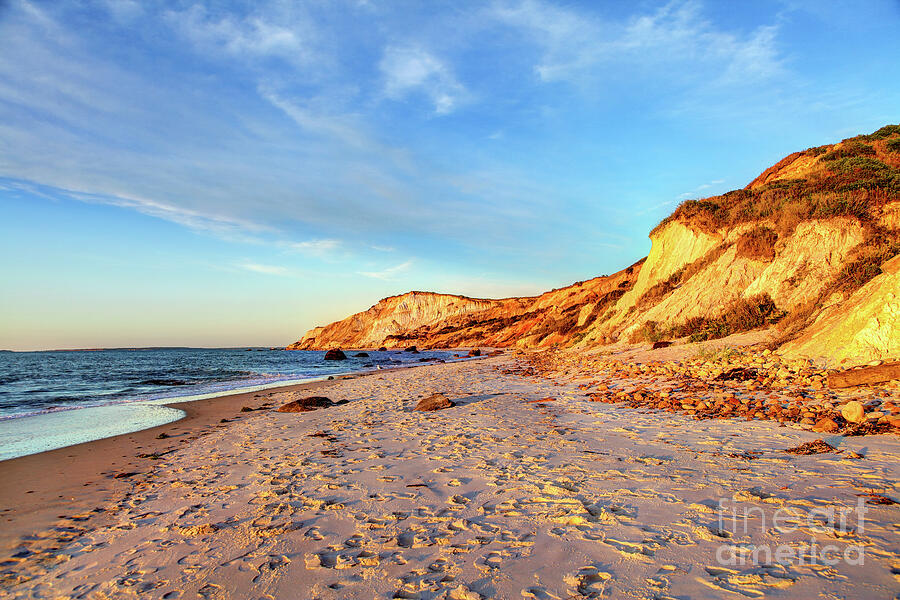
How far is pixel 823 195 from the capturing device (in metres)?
15.6

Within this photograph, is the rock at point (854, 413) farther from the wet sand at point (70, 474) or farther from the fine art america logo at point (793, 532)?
the wet sand at point (70, 474)

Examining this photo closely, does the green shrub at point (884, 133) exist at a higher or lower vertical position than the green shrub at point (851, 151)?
higher

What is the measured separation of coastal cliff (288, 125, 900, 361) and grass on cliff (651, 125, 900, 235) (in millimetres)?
43

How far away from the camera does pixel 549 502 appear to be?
12.4 feet

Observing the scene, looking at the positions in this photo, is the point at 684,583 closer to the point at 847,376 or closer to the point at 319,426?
the point at 847,376

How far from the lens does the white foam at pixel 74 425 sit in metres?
8.05

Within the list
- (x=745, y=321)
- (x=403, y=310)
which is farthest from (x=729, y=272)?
(x=403, y=310)

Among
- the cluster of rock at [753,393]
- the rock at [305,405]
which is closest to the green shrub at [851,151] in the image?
the cluster of rock at [753,393]

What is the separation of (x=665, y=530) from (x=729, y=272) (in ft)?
56.2

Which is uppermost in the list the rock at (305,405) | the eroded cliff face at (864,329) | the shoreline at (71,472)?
the eroded cliff face at (864,329)

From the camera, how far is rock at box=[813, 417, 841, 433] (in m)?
5.02

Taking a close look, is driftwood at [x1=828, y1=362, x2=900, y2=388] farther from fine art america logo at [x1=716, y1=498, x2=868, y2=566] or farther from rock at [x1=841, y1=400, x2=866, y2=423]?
fine art america logo at [x1=716, y1=498, x2=868, y2=566]

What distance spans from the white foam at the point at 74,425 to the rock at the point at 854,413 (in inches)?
474

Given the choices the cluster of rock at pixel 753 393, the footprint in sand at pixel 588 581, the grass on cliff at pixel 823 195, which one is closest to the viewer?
the footprint in sand at pixel 588 581
